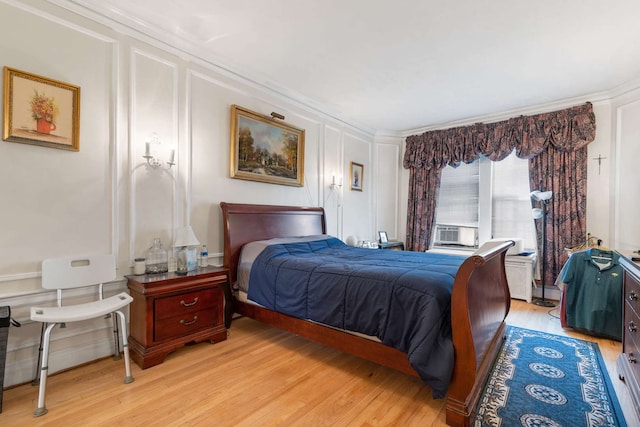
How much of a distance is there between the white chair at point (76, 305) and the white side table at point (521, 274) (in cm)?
450

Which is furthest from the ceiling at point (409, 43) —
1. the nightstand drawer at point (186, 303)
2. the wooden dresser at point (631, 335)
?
the nightstand drawer at point (186, 303)

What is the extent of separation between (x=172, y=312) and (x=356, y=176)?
363cm

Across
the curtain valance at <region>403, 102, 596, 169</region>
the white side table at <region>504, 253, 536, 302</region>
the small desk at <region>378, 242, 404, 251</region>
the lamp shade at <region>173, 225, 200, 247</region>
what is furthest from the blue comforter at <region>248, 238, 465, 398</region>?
the curtain valance at <region>403, 102, 596, 169</region>

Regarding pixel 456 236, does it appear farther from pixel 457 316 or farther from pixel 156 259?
pixel 156 259

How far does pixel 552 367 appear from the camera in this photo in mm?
2293

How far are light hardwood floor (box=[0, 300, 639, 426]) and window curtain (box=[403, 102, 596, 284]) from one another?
6.34 ft

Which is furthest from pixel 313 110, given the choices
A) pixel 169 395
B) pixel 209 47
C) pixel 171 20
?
pixel 169 395

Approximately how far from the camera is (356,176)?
204 inches

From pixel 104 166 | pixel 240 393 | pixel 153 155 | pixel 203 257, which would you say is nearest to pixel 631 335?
pixel 240 393

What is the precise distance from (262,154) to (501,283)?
Result: 9.33ft

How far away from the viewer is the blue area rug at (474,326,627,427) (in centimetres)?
171

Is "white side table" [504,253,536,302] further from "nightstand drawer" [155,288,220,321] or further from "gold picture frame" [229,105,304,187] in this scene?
"nightstand drawer" [155,288,220,321]

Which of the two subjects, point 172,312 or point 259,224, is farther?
point 259,224

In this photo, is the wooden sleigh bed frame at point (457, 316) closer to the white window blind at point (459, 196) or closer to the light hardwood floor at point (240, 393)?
the light hardwood floor at point (240, 393)
